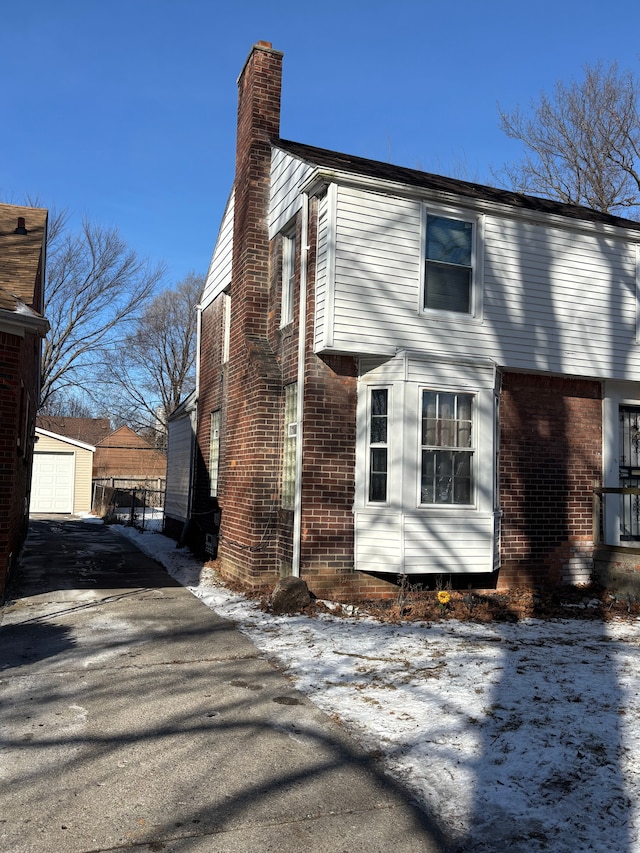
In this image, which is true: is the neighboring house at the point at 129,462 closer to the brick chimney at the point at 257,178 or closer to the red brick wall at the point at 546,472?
the brick chimney at the point at 257,178

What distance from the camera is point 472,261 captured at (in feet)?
32.6

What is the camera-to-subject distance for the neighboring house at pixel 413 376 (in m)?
9.13

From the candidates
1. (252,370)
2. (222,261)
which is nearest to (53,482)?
(222,261)

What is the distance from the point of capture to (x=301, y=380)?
30.4 ft

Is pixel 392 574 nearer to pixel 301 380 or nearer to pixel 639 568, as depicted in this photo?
pixel 301 380

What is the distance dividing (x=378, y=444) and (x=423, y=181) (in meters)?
4.05

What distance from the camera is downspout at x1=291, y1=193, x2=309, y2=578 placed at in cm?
904

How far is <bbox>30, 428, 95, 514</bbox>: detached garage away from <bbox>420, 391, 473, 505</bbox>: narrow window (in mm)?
23243

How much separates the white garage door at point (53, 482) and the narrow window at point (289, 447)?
22312 millimetres

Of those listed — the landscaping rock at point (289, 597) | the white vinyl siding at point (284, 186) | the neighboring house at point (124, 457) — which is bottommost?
the landscaping rock at point (289, 597)

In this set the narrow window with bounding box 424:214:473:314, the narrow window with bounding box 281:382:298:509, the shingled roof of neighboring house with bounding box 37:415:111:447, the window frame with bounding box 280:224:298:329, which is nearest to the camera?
the narrow window with bounding box 424:214:473:314

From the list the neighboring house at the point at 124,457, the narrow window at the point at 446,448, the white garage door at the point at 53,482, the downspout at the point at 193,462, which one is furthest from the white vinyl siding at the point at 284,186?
the neighboring house at the point at 124,457

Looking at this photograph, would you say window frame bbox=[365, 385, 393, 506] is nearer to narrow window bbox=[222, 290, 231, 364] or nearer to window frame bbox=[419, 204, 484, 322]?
window frame bbox=[419, 204, 484, 322]

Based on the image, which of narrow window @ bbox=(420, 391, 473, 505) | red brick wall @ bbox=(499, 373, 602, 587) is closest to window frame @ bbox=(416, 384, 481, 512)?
narrow window @ bbox=(420, 391, 473, 505)
